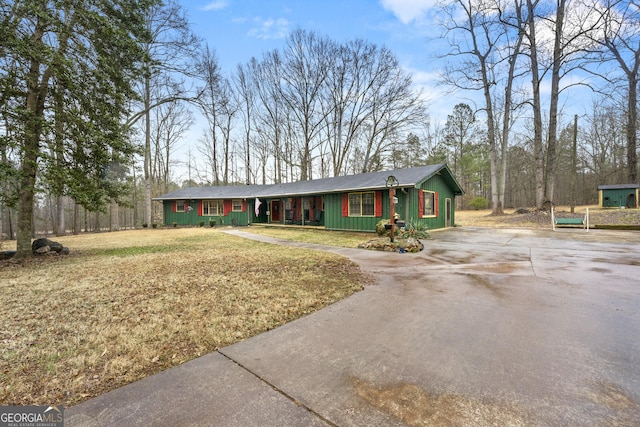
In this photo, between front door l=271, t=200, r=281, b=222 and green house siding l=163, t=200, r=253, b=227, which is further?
green house siding l=163, t=200, r=253, b=227

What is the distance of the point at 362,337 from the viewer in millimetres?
2789

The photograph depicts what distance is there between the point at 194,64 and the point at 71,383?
44.5ft

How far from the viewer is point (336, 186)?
51.8 ft

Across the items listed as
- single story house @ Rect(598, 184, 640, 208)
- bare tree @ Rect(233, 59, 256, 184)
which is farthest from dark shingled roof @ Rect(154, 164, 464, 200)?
single story house @ Rect(598, 184, 640, 208)

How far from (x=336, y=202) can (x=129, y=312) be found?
12.3m

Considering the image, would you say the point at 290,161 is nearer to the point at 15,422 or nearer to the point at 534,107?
the point at 534,107

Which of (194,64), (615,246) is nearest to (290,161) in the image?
(194,64)

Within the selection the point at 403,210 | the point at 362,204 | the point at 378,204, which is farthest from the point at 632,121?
the point at 362,204

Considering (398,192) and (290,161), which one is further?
(290,161)

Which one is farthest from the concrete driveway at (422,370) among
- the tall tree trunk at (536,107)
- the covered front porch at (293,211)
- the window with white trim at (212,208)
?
the window with white trim at (212,208)

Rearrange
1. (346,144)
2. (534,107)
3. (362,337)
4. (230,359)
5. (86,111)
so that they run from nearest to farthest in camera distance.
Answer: (230,359)
(362,337)
(86,111)
(534,107)
(346,144)

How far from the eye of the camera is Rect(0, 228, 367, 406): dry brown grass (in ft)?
7.25

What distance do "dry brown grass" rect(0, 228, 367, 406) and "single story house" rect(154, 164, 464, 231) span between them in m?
6.52

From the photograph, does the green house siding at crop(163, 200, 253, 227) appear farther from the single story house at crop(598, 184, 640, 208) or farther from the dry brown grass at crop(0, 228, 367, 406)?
the single story house at crop(598, 184, 640, 208)
